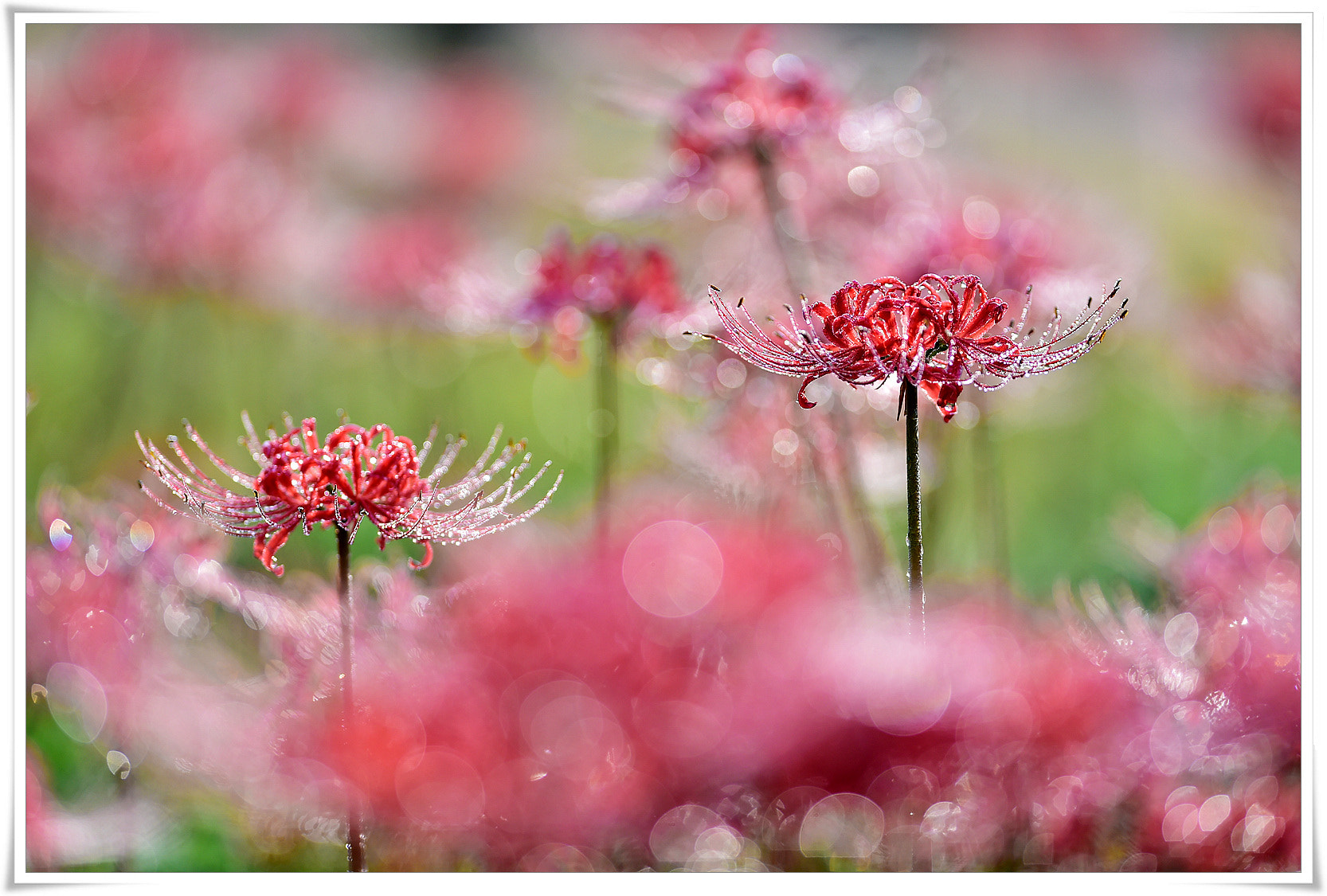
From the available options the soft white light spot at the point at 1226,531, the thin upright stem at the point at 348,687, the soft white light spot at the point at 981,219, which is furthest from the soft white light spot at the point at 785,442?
the thin upright stem at the point at 348,687

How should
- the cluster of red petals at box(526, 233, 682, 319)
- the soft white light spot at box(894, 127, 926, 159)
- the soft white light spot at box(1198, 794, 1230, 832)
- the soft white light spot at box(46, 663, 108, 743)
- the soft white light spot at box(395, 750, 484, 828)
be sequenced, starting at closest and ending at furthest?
the soft white light spot at box(395, 750, 484, 828)
the soft white light spot at box(1198, 794, 1230, 832)
the soft white light spot at box(46, 663, 108, 743)
the cluster of red petals at box(526, 233, 682, 319)
the soft white light spot at box(894, 127, 926, 159)

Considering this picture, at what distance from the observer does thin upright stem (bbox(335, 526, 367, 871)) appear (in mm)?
569

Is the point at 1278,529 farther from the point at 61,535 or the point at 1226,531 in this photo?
the point at 61,535

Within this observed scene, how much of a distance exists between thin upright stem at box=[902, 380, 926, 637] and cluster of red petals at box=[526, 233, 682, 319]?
35 centimetres

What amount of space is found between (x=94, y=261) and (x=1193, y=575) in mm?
1624

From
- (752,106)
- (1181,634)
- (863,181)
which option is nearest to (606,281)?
(752,106)

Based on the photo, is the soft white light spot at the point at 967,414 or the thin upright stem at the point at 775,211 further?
the soft white light spot at the point at 967,414

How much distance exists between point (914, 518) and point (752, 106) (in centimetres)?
50

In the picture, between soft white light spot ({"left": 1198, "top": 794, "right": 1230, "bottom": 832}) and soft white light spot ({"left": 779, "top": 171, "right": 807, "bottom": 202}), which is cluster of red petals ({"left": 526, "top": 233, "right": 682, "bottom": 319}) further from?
soft white light spot ({"left": 1198, "top": 794, "right": 1230, "bottom": 832})

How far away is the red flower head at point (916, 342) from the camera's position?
1.93ft

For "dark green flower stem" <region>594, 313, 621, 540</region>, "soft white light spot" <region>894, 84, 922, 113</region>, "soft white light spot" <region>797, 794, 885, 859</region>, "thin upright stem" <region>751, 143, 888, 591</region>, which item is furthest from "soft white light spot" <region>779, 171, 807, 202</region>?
"soft white light spot" <region>797, 794, 885, 859</region>

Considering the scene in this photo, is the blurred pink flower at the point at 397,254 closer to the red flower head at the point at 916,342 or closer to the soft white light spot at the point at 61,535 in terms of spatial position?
the soft white light spot at the point at 61,535

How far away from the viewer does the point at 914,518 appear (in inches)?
22.8

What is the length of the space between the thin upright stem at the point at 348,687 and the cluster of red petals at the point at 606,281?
36 centimetres
